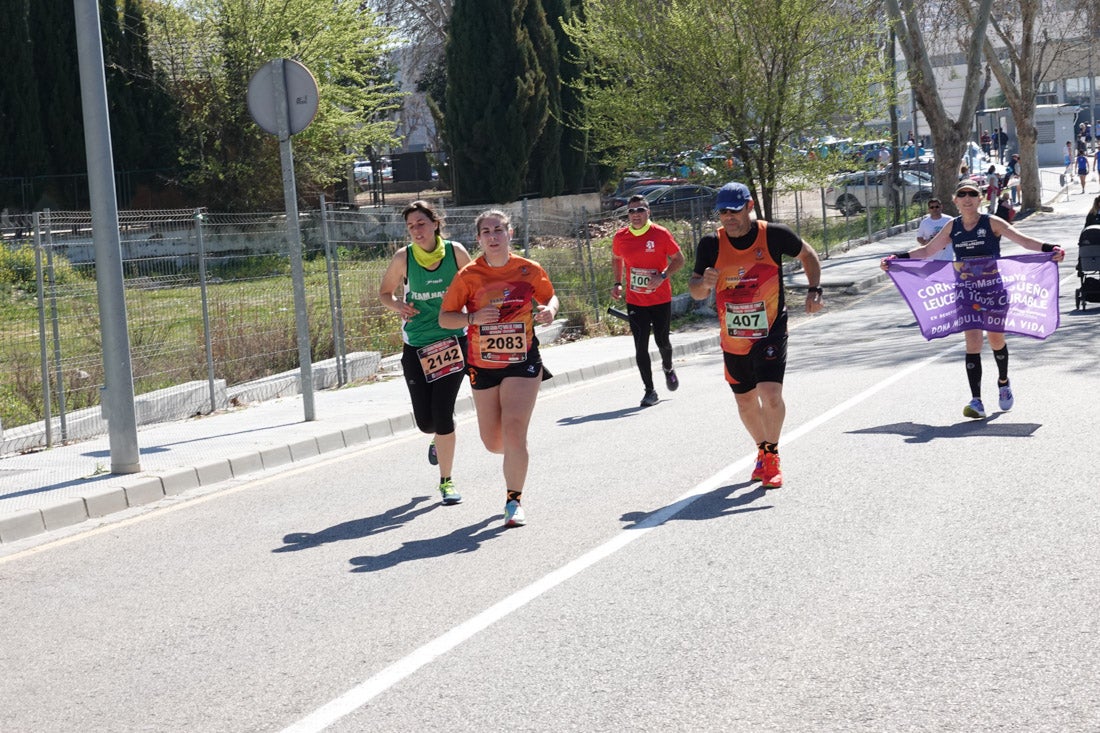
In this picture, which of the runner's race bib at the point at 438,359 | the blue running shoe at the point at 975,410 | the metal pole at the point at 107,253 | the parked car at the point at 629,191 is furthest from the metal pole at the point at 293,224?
the parked car at the point at 629,191

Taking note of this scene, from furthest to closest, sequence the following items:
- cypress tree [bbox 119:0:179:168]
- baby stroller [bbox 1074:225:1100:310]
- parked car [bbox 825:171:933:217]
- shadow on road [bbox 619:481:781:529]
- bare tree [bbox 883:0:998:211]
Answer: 1. parked car [bbox 825:171:933:217]
2. bare tree [bbox 883:0:998:211]
3. cypress tree [bbox 119:0:179:168]
4. baby stroller [bbox 1074:225:1100:310]
5. shadow on road [bbox 619:481:781:529]

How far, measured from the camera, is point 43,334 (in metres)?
12.3

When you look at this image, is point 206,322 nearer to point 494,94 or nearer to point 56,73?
point 56,73

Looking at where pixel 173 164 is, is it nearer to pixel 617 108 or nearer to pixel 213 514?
pixel 617 108

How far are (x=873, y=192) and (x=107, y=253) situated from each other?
37845mm

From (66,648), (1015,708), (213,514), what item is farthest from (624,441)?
(1015,708)

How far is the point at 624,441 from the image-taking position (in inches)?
448

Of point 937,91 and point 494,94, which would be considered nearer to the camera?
point 937,91

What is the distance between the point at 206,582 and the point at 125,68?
2628cm

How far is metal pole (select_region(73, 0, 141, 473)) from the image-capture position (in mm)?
10438

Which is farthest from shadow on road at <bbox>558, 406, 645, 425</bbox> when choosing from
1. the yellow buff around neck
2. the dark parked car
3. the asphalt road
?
the dark parked car

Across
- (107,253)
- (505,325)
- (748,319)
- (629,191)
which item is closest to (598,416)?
(748,319)

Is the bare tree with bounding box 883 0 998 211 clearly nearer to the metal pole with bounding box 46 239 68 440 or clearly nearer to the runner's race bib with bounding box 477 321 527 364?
the metal pole with bounding box 46 239 68 440

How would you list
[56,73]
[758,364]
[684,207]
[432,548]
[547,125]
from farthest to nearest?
[547,125] < [56,73] < [684,207] < [758,364] < [432,548]
